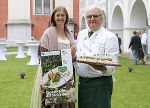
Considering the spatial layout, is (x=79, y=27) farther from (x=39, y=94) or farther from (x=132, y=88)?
(x=39, y=94)

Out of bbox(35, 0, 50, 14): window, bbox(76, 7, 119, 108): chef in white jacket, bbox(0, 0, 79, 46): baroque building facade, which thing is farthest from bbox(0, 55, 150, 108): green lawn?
bbox(35, 0, 50, 14): window

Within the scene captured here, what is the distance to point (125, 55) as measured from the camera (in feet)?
56.0

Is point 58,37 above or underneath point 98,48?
above

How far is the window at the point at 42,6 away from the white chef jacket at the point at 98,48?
91.1 ft

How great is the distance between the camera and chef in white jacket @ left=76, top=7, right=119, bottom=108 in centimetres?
293

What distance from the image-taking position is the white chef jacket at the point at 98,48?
9.53 feet

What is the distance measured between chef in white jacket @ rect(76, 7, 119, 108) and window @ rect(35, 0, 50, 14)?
27692 millimetres

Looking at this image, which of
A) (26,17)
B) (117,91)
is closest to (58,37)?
(117,91)

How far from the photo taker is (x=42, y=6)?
98.6 ft

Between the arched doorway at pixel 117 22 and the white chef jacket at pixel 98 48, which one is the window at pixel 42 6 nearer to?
the arched doorway at pixel 117 22

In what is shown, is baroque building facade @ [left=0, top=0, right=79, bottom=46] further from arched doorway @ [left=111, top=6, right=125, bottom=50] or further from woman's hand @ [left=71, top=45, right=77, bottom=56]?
woman's hand @ [left=71, top=45, right=77, bottom=56]

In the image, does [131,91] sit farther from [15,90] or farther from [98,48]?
[98,48]

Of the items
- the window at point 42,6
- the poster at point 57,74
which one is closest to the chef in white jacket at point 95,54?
the poster at point 57,74

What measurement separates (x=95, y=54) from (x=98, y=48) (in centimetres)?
8
